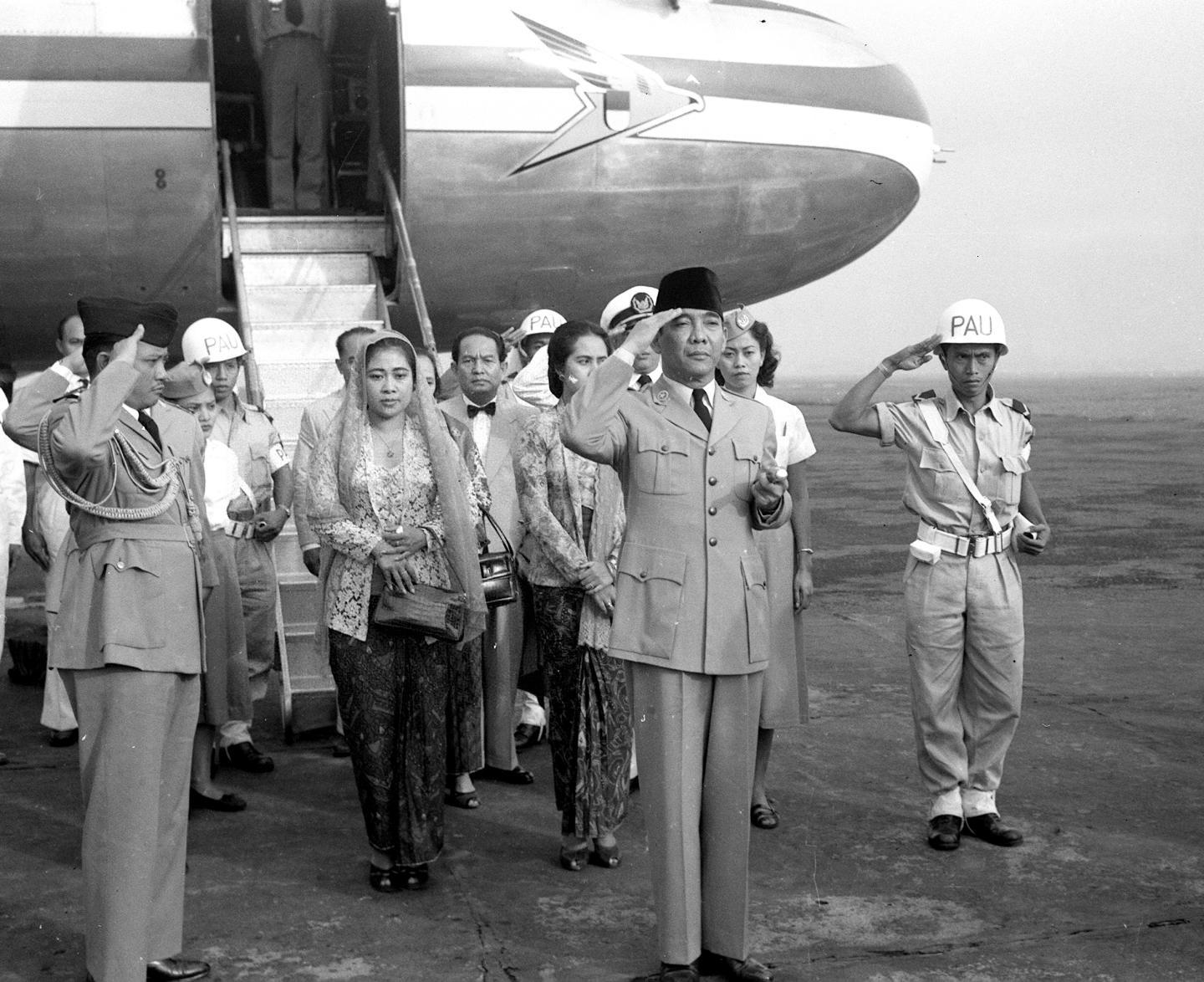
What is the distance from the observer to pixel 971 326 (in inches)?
192

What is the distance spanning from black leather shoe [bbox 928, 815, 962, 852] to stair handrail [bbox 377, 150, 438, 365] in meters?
4.04

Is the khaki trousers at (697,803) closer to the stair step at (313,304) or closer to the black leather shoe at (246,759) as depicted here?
the black leather shoe at (246,759)

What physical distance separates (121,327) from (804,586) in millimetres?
2577

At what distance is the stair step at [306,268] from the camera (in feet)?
29.6

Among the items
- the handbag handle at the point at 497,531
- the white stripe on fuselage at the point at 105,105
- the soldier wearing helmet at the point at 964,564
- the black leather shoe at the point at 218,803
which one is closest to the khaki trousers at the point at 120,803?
the handbag handle at the point at 497,531

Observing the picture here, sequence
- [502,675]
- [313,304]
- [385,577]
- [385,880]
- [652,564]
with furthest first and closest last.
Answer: [313,304] → [502,675] → [385,880] → [385,577] → [652,564]

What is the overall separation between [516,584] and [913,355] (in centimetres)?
171

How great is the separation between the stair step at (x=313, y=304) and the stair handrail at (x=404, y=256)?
0.30 metres

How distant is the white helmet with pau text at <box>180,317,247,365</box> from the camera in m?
5.98

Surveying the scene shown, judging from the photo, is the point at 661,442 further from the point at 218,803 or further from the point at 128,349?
the point at 218,803

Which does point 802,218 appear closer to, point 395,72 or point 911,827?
point 395,72

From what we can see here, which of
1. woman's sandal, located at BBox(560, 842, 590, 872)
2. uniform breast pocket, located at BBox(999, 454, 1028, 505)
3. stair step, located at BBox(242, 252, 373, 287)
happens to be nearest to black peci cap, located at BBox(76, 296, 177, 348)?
woman's sandal, located at BBox(560, 842, 590, 872)

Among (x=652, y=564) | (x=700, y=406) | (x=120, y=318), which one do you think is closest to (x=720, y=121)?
(x=700, y=406)

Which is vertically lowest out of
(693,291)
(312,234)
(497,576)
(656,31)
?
(497,576)
